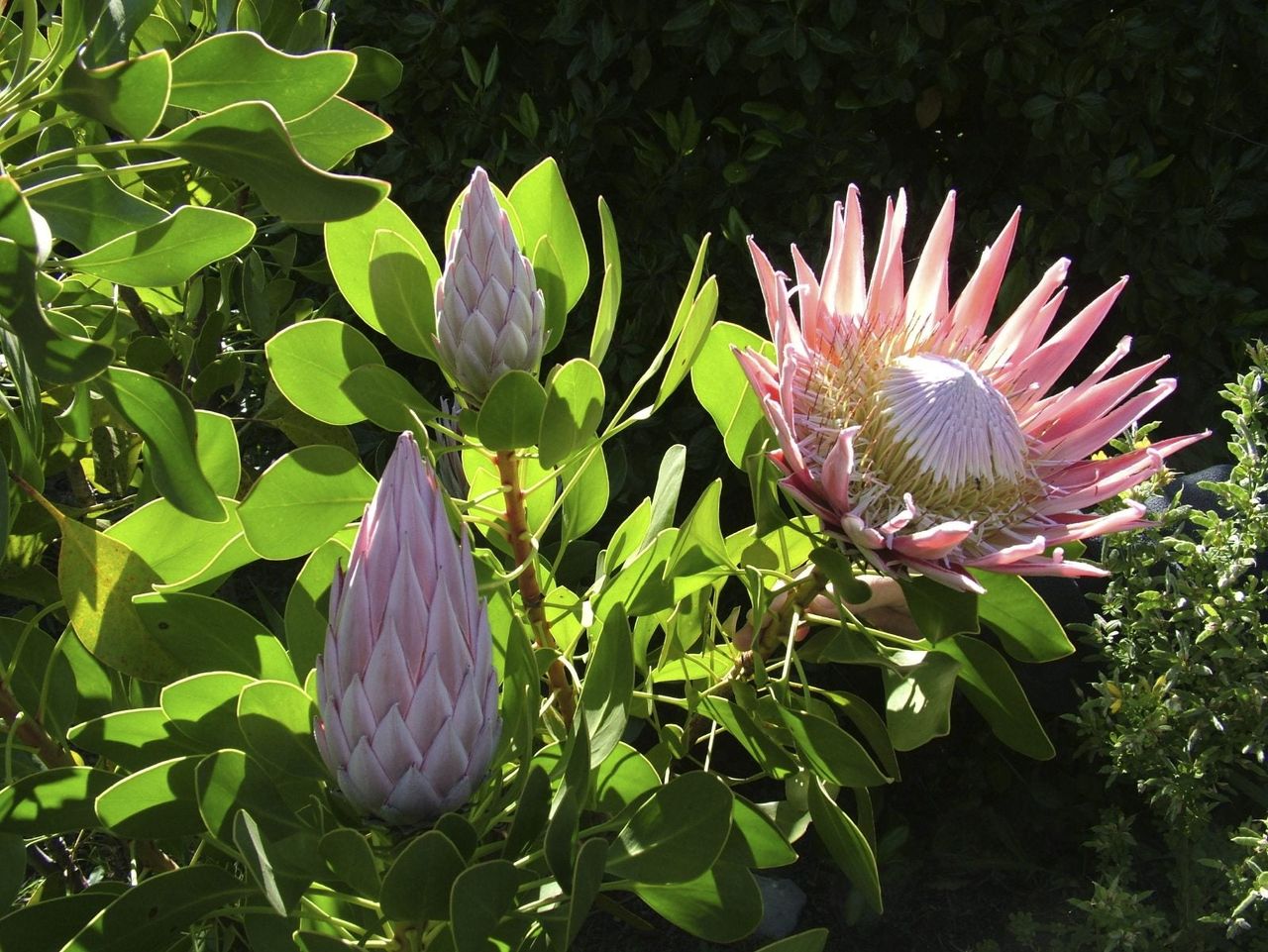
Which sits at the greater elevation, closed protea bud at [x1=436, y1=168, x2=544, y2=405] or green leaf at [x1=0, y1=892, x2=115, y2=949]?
closed protea bud at [x1=436, y1=168, x2=544, y2=405]

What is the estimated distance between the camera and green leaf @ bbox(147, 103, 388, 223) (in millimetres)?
564

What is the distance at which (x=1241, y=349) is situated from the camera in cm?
229

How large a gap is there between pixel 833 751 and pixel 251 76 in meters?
0.58

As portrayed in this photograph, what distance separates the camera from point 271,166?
0.59m

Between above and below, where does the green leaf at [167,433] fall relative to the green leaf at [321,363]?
below

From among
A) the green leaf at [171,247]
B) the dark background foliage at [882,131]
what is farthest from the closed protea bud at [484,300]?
the dark background foliage at [882,131]

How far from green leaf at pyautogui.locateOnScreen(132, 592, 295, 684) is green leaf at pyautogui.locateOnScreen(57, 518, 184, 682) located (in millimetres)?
16

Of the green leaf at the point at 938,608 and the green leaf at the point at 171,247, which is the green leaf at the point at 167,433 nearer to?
the green leaf at the point at 171,247

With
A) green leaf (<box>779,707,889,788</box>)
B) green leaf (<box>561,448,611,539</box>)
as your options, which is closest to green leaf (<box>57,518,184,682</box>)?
green leaf (<box>561,448,611,539</box>)

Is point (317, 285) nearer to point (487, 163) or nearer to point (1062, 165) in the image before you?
point (487, 163)

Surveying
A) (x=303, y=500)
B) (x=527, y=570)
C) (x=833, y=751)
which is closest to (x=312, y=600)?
(x=303, y=500)

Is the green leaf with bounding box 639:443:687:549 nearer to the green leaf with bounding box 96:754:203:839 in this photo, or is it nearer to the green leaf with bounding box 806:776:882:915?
the green leaf with bounding box 806:776:882:915

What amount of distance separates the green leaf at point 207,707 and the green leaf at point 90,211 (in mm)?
272

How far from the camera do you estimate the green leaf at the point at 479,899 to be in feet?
1.92
